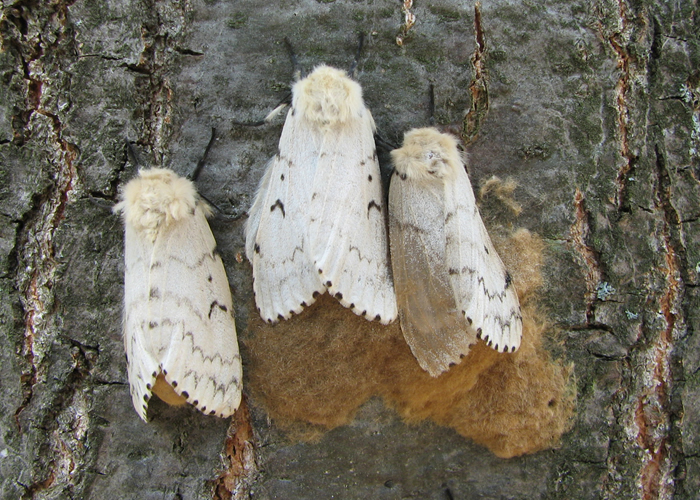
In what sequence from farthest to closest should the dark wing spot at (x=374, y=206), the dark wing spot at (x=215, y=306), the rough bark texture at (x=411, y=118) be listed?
the dark wing spot at (x=374, y=206) → the dark wing spot at (x=215, y=306) → the rough bark texture at (x=411, y=118)

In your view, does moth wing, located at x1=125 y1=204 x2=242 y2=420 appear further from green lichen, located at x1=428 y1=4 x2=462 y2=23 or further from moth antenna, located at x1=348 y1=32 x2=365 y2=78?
green lichen, located at x1=428 y1=4 x2=462 y2=23

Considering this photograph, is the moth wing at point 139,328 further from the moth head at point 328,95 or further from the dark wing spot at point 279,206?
the moth head at point 328,95

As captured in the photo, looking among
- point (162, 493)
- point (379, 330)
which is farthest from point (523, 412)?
point (162, 493)

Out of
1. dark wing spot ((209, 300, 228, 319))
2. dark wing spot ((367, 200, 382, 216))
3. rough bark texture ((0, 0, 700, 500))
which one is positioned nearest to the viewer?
rough bark texture ((0, 0, 700, 500))

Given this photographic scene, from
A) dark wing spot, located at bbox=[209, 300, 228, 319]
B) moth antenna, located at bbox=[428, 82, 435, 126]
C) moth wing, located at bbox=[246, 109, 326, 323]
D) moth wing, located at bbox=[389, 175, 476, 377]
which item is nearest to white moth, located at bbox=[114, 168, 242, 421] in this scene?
dark wing spot, located at bbox=[209, 300, 228, 319]

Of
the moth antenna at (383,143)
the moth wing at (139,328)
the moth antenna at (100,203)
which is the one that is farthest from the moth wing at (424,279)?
the moth antenna at (100,203)

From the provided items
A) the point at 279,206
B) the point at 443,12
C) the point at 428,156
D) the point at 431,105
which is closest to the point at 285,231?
the point at 279,206

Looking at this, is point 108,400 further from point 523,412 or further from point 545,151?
point 545,151
